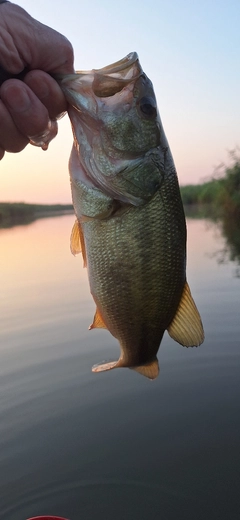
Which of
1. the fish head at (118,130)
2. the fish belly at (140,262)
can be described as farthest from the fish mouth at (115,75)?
the fish belly at (140,262)

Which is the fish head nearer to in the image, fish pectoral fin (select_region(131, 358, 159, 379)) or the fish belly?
the fish belly

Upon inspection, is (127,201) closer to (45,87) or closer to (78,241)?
(78,241)

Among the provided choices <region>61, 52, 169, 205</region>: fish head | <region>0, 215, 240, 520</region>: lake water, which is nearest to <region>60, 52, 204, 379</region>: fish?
<region>61, 52, 169, 205</region>: fish head

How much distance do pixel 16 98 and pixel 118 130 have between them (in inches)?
22.1

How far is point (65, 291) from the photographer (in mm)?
13406

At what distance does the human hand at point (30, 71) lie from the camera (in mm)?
2213

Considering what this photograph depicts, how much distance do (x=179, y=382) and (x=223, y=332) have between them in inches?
84.4

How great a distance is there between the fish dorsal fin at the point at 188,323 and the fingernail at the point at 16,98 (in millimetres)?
1202

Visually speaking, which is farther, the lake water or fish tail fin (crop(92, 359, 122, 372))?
the lake water

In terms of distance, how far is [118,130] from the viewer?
253 cm

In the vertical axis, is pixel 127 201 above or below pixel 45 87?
below

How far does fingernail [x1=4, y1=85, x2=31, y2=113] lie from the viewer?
2.18m

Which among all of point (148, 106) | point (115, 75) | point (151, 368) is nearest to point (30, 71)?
point (115, 75)

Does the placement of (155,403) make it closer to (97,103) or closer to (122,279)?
(122,279)
